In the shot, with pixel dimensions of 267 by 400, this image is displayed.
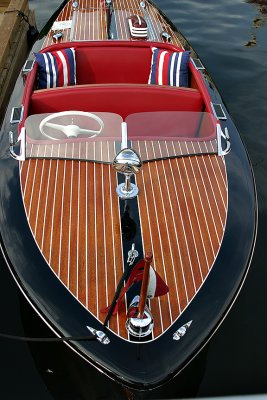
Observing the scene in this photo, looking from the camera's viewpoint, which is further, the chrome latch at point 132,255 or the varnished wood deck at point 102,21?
the varnished wood deck at point 102,21

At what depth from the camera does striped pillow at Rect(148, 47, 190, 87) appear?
4609 millimetres

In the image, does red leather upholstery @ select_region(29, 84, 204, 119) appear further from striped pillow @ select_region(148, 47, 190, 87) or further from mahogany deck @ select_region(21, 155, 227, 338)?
mahogany deck @ select_region(21, 155, 227, 338)

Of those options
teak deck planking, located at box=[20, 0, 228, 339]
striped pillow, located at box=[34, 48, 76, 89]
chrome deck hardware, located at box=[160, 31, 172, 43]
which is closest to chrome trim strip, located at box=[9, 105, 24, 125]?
teak deck planking, located at box=[20, 0, 228, 339]

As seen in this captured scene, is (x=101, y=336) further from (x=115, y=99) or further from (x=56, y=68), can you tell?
(x=56, y=68)

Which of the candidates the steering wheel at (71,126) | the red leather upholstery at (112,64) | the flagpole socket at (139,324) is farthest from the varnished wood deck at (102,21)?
the flagpole socket at (139,324)

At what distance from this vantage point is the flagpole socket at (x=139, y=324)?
237 cm

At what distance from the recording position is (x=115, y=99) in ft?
13.0

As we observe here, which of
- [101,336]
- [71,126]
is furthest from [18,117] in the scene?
[101,336]

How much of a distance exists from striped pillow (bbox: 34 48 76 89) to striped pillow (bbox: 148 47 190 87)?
939 mm

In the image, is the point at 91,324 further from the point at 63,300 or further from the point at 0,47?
the point at 0,47

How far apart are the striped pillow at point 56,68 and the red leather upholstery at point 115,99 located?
27.1 inches

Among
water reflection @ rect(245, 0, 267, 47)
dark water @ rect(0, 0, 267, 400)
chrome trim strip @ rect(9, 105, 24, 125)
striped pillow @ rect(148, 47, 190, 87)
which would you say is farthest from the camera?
water reflection @ rect(245, 0, 267, 47)

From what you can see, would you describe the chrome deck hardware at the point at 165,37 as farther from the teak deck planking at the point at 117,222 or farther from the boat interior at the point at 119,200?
the teak deck planking at the point at 117,222

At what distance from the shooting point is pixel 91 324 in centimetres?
245
